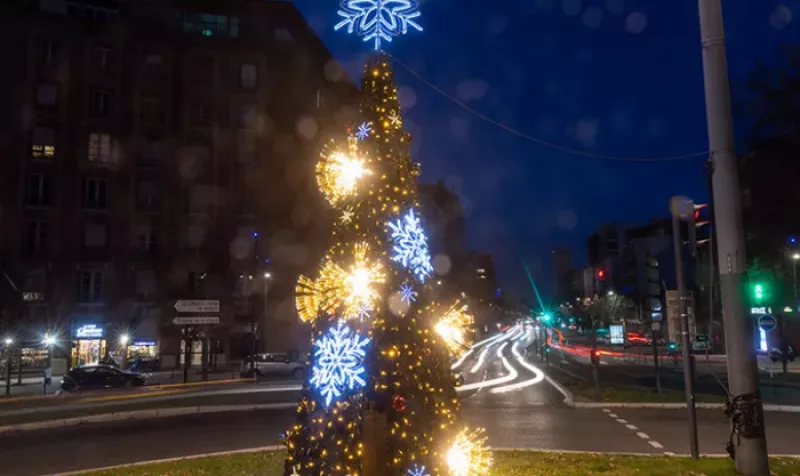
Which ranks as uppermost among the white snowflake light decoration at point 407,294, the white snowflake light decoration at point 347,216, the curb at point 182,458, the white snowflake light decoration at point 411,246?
the white snowflake light decoration at point 347,216

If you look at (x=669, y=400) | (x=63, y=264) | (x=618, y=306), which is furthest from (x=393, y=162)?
(x=618, y=306)

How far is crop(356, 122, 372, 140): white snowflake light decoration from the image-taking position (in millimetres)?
7496

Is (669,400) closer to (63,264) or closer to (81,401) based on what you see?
(81,401)

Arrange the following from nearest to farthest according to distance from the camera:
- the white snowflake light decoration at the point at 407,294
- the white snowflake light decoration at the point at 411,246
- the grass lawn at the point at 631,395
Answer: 1. the white snowflake light decoration at the point at 407,294
2. the white snowflake light decoration at the point at 411,246
3. the grass lawn at the point at 631,395

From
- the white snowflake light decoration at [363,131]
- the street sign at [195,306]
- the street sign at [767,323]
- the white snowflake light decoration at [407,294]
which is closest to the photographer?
the white snowflake light decoration at [407,294]

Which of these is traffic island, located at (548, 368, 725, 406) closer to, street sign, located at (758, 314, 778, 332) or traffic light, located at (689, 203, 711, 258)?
street sign, located at (758, 314, 778, 332)

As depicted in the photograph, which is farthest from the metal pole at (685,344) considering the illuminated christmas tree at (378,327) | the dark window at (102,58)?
the dark window at (102,58)

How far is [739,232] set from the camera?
885 cm

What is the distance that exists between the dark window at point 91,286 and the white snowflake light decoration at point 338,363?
42.3m

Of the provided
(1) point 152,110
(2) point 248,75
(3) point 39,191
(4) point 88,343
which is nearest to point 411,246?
(4) point 88,343

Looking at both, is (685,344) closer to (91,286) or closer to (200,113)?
(91,286)

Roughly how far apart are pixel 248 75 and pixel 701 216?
4427cm

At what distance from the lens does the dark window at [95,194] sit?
1763 inches

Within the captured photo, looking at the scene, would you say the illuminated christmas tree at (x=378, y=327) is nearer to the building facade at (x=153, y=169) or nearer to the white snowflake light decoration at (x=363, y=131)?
the white snowflake light decoration at (x=363, y=131)
